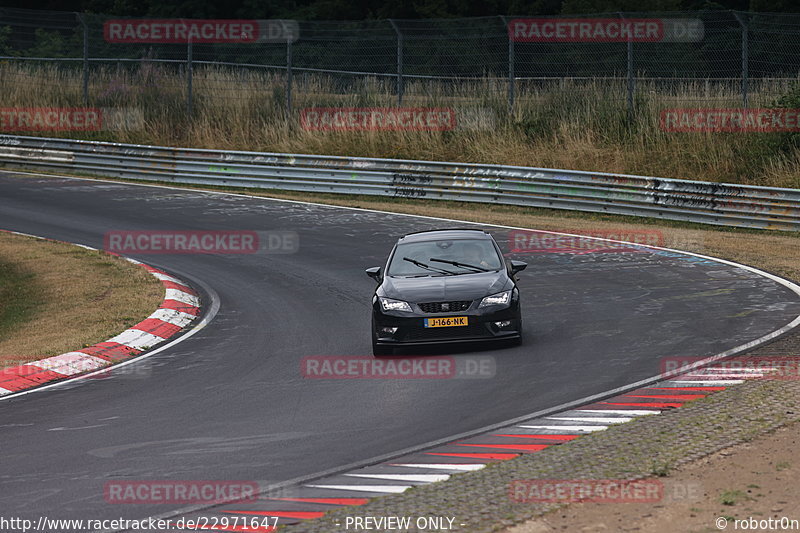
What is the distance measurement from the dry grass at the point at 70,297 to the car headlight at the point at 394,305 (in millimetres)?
4010

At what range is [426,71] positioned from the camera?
34.3 metres

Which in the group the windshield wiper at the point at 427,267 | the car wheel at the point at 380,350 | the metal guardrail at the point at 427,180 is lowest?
the car wheel at the point at 380,350

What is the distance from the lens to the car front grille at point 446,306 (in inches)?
511

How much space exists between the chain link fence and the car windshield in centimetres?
A: 1340

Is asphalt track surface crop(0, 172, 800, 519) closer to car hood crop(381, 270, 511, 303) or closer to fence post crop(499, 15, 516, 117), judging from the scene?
car hood crop(381, 270, 511, 303)

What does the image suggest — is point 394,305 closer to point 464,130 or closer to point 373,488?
point 373,488

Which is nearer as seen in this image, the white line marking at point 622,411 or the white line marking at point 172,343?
the white line marking at point 622,411

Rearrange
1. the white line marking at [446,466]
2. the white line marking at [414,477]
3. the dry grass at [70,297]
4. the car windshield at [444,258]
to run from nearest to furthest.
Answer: the white line marking at [414,477], the white line marking at [446,466], the car windshield at [444,258], the dry grass at [70,297]

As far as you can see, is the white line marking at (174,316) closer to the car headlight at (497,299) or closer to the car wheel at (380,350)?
the car wheel at (380,350)

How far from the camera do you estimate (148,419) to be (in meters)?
10.5

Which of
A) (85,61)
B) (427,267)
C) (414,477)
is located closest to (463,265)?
(427,267)

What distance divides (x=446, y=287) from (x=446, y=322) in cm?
54

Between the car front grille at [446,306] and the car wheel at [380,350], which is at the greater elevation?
the car front grille at [446,306]

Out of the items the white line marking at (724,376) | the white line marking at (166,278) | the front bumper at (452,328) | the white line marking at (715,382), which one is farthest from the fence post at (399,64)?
the white line marking at (715,382)
